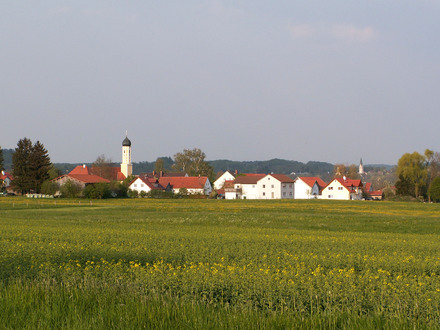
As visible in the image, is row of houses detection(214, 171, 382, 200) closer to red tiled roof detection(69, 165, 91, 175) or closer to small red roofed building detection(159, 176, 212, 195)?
small red roofed building detection(159, 176, 212, 195)

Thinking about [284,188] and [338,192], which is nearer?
[338,192]

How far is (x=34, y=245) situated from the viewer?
73.5 feet

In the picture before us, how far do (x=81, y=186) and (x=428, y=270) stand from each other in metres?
103

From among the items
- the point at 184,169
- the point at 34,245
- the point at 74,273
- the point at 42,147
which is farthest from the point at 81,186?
the point at 74,273

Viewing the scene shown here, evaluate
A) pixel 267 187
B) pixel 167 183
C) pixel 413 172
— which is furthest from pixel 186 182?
pixel 413 172

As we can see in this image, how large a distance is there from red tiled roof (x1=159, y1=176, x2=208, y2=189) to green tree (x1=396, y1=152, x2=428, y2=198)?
53439 millimetres

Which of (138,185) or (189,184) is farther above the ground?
(189,184)

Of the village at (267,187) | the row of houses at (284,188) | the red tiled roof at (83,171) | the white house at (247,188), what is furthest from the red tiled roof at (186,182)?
the red tiled roof at (83,171)

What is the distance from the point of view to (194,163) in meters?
177

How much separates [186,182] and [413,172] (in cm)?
6187

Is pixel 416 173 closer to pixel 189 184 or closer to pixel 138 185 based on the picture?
pixel 189 184

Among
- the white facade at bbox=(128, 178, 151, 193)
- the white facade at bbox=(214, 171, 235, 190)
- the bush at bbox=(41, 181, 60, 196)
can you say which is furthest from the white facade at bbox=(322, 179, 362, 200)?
the bush at bbox=(41, 181, 60, 196)

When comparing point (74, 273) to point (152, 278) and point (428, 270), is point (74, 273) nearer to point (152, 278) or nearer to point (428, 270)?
point (152, 278)

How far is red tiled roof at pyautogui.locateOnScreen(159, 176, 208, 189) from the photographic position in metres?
150
